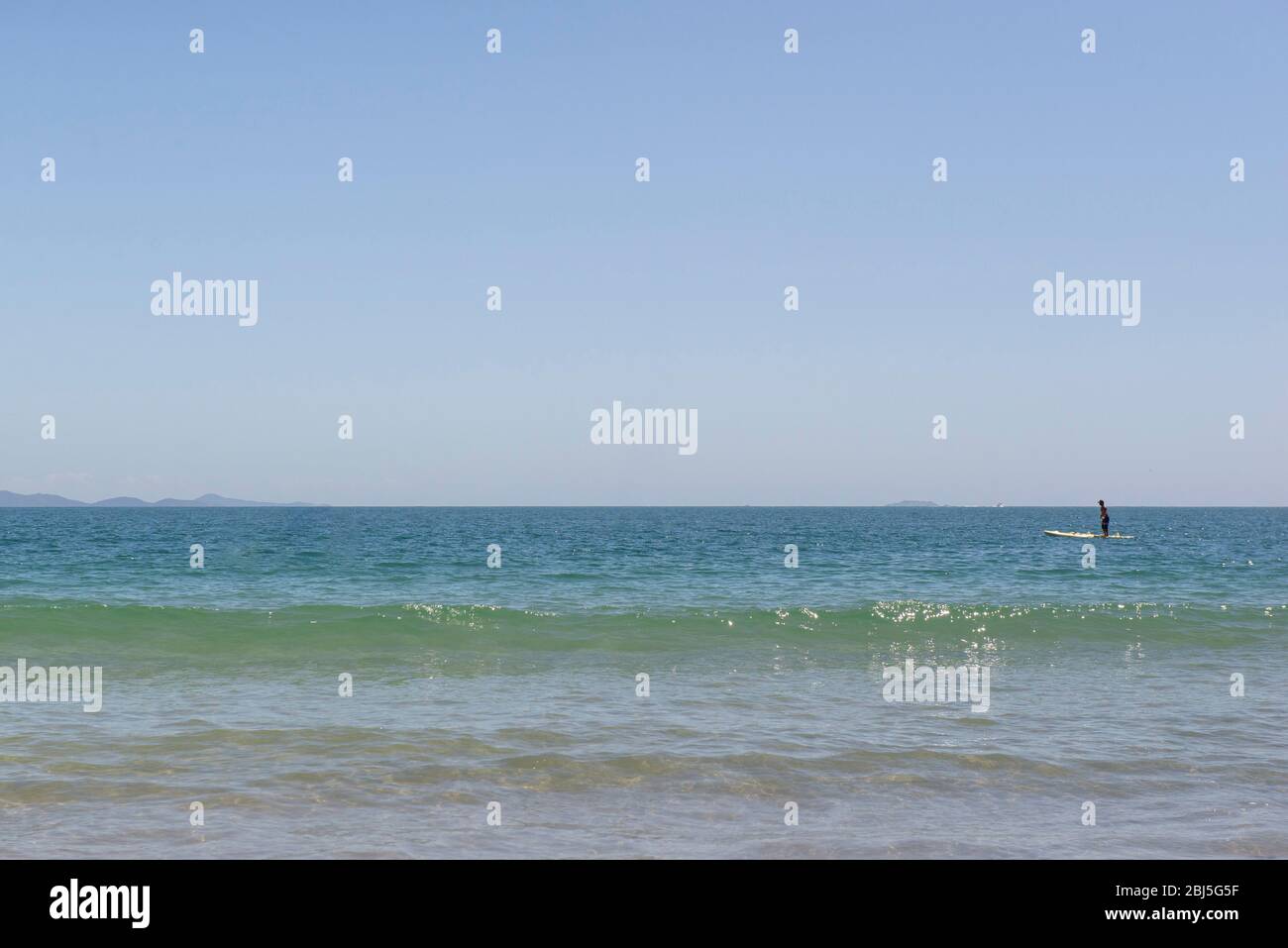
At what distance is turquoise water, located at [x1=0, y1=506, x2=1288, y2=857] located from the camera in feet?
27.2

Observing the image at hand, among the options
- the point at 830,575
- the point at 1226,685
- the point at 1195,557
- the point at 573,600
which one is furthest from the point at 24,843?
the point at 1195,557

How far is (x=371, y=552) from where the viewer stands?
54.5m

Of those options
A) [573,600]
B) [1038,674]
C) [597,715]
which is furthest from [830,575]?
[597,715]

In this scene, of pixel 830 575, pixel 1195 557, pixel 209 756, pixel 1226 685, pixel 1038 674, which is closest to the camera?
pixel 209 756

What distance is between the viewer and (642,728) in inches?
480

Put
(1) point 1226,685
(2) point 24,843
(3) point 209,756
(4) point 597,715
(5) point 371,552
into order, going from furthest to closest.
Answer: (5) point 371,552 < (1) point 1226,685 < (4) point 597,715 < (3) point 209,756 < (2) point 24,843

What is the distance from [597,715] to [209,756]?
4.65 m

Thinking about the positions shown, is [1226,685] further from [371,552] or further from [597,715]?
[371,552]

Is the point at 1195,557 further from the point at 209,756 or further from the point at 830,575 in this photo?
the point at 209,756

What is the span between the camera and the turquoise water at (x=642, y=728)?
8.29 meters

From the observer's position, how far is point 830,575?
3797 cm

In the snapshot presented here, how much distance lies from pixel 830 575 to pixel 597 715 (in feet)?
85.4

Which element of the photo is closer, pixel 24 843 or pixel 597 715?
pixel 24 843

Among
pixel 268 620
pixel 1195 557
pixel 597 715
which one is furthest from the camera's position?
pixel 1195 557
